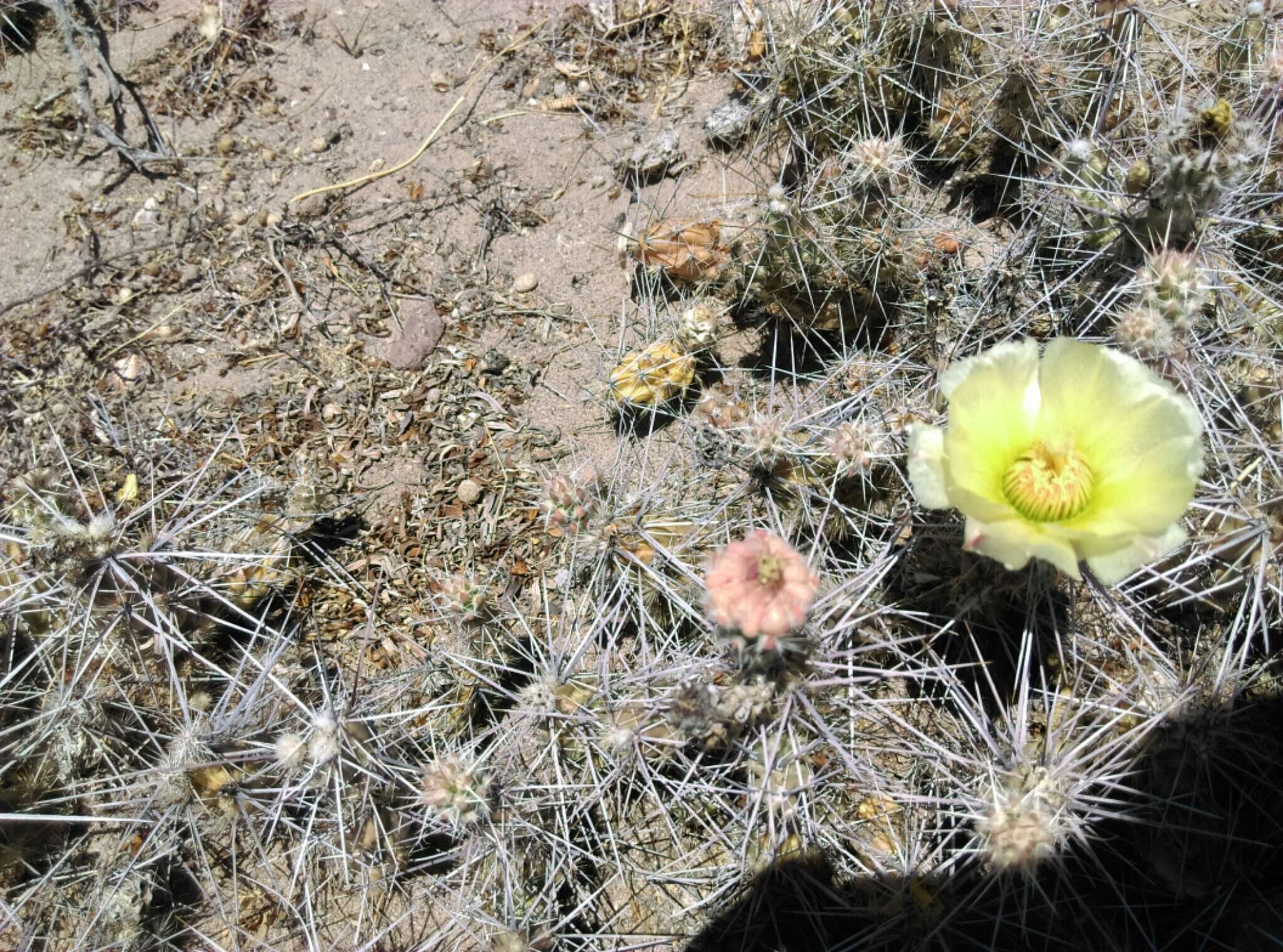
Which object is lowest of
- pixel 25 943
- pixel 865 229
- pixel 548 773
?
pixel 25 943

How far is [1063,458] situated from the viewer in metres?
1.62

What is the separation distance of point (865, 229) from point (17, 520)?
239 cm

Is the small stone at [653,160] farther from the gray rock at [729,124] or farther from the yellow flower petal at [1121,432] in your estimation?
the yellow flower petal at [1121,432]

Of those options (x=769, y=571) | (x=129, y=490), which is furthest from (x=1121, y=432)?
(x=129, y=490)

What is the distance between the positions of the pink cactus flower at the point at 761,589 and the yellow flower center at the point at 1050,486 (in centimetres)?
41

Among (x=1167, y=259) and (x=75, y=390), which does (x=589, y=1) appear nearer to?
(x=75, y=390)

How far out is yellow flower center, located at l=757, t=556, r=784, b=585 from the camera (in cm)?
147

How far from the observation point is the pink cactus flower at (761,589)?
4.83ft

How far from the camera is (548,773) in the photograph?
2158mm

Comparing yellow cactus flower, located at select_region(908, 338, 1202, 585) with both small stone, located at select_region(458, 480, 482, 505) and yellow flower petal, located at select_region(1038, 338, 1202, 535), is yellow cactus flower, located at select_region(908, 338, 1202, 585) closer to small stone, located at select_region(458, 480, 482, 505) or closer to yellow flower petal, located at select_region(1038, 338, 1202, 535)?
yellow flower petal, located at select_region(1038, 338, 1202, 535)

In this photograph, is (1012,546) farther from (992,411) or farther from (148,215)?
(148,215)

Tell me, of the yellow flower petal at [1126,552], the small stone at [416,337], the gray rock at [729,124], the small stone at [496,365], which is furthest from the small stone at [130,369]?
the yellow flower petal at [1126,552]

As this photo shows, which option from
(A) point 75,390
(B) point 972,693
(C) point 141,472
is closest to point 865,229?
(B) point 972,693

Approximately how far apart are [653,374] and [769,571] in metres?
1.20
